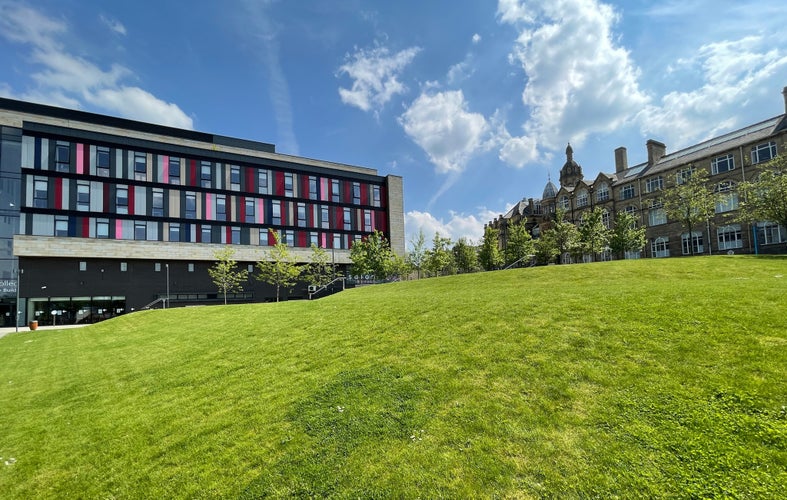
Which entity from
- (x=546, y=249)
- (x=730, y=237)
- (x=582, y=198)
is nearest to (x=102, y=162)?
(x=546, y=249)

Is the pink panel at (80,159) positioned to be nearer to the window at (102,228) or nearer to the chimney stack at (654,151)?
the window at (102,228)

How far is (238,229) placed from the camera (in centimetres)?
5709

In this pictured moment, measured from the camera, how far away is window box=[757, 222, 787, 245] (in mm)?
41312

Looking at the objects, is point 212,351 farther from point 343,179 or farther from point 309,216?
point 343,179

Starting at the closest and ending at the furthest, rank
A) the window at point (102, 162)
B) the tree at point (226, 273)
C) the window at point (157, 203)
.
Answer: the window at point (102, 162) < the tree at point (226, 273) < the window at point (157, 203)

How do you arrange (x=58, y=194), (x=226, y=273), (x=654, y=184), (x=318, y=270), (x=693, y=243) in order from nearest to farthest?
(x=58, y=194), (x=693, y=243), (x=226, y=273), (x=318, y=270), (x=654, y=184)

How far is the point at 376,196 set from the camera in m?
71.4

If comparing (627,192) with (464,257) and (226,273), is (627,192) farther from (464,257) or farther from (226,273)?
(226,273)

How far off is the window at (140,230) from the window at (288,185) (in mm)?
20468

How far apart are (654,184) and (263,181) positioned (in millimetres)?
59938

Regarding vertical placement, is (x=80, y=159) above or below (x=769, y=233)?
above

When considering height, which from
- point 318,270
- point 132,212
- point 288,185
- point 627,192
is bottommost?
point 318,270

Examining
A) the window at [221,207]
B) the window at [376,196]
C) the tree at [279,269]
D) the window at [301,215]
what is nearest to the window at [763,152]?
the window at [376,196]

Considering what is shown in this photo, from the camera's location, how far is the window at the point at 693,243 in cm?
4869
